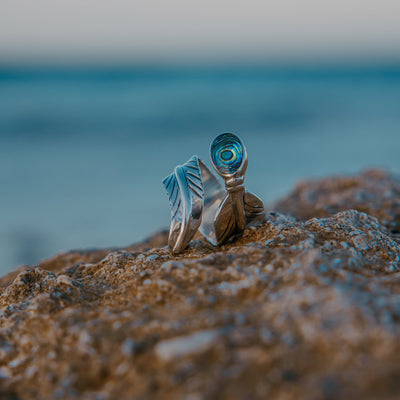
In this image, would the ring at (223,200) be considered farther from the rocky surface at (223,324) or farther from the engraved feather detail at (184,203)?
the rocky surface at (223,324)

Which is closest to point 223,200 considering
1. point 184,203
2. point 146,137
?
point 184,203

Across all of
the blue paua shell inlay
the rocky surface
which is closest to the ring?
the blue paua shell inlay

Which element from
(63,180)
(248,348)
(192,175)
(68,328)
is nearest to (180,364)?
(248,348)

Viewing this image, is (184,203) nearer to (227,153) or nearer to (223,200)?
(223,200)

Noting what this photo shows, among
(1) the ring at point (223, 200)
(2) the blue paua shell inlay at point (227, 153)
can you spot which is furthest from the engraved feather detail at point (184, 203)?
(2) the blue paua shell inlay at point (227, 153)

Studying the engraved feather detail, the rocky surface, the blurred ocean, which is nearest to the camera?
the rocky surface

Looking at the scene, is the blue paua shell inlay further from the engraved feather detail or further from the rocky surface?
the rocky surface
